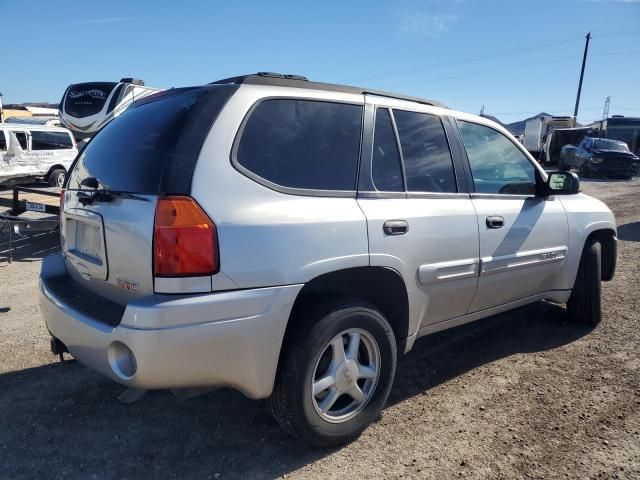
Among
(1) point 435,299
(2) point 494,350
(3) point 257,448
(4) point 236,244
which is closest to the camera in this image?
(4) point 236,244

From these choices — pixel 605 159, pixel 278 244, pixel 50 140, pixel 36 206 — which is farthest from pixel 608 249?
pixel 605 159

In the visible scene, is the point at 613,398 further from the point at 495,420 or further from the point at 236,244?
the point at 236,244

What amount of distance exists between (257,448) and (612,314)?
3753mm

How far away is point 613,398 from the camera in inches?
124

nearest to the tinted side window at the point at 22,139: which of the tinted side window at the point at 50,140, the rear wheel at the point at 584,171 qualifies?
the tinted side window at the point at 50,140

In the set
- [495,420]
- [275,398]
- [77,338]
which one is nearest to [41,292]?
[77,338]

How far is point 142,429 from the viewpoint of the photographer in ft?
9.10

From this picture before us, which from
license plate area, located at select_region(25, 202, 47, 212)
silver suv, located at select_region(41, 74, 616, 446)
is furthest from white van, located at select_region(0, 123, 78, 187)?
silver suv, located at select_region(41, 74, 616, 446)

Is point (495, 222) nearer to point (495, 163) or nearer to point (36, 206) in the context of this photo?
point (495, 163)

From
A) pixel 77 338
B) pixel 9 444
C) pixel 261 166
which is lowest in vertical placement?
pixel 9 444

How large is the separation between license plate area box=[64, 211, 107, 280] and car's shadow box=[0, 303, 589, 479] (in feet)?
3.00

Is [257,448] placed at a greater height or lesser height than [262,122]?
lesser

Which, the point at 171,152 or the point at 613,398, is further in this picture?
the point at 613,398

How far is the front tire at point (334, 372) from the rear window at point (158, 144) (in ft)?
3.05
